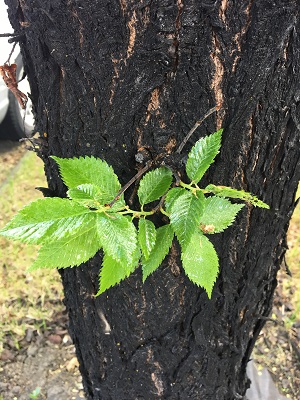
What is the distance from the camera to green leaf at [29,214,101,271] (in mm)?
912

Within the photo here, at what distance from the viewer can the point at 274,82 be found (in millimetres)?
932

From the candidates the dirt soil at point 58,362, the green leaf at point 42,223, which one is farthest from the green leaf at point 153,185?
the dirt soil at point 58,362

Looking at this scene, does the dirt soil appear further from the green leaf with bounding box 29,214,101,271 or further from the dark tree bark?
the green leaf with bounding box 29,214,101,271

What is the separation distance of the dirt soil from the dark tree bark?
98 centimetres

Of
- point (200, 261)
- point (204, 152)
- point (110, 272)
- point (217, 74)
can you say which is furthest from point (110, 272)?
point (217, 74)

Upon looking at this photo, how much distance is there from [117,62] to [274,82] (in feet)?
1.16

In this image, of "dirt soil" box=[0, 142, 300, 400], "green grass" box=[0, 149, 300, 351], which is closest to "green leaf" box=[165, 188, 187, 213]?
"dirt soil" box=[0, 142, 300, 400]

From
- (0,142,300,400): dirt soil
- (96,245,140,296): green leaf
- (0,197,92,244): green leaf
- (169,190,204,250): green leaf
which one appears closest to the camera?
(0,197,92,244): green leaf

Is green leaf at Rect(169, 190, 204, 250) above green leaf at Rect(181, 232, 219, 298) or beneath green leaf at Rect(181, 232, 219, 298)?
above

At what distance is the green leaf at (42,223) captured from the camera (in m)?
0.72

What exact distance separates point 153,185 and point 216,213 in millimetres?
162

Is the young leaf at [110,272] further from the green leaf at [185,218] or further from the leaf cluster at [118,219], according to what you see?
the green leaf at [185,218]

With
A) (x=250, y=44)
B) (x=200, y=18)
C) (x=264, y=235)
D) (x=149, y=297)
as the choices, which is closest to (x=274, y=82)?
(x=250, y=44)

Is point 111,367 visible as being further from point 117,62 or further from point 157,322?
point 117,62
